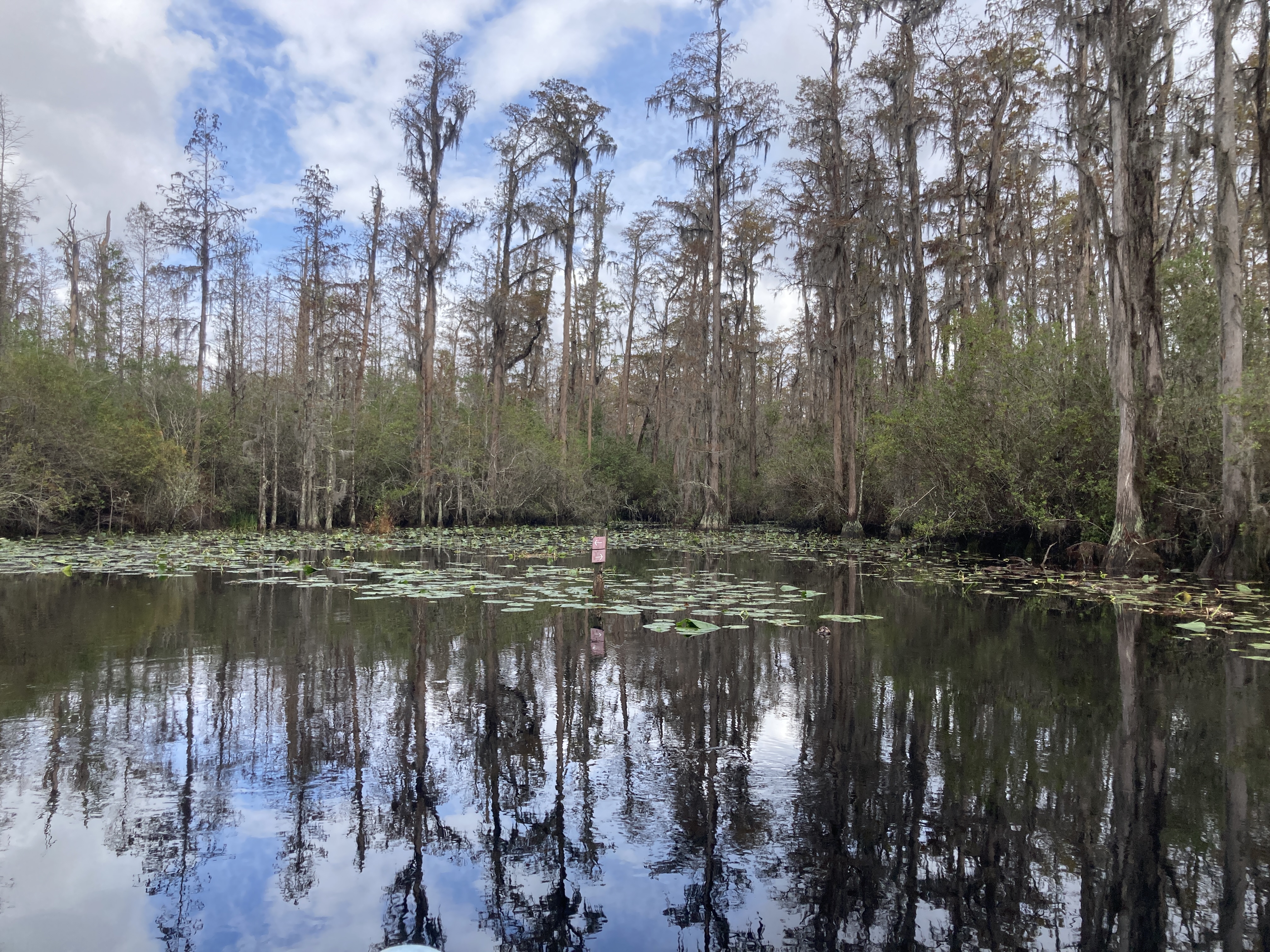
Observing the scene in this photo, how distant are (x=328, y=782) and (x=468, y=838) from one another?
88 cm

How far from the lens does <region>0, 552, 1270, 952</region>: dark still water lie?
219 cm

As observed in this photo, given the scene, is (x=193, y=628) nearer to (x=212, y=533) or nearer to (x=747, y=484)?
(x=212, y=533)

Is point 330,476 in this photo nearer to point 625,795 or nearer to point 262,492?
point 262,492

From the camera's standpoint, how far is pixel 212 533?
20.6 m

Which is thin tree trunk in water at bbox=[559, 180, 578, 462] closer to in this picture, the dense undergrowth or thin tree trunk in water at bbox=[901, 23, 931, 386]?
the dense undergrowth

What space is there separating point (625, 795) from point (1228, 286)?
1287cm

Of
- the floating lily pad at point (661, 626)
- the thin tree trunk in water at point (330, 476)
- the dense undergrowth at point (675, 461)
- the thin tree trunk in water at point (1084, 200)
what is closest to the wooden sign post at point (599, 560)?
the floating lily pad at point (661, 626)

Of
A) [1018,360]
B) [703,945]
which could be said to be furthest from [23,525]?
[1018,360]

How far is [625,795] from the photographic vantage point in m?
3.10

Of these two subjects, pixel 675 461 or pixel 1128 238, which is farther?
pixel 675 461

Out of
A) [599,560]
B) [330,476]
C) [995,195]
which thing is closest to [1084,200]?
[995,195]

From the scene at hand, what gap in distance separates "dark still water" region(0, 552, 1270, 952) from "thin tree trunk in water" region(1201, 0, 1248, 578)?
6438 mm

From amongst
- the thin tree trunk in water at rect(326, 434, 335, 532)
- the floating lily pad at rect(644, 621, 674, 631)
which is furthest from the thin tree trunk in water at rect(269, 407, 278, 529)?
the floating lily pad at rect(644, 621, 674, 631)

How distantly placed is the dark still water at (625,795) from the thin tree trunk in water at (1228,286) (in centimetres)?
644
